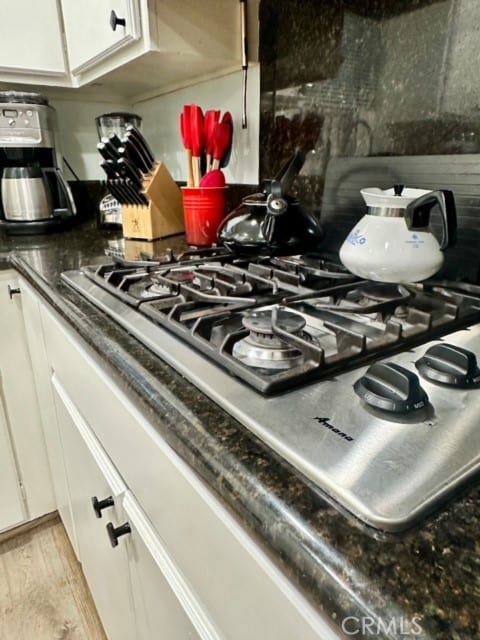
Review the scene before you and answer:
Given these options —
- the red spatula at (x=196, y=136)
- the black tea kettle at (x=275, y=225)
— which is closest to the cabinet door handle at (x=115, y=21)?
the red spatula at (x=196, y=136)

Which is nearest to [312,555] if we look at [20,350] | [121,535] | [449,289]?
[121,535]

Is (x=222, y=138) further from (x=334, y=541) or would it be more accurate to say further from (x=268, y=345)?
(x=334, y=541)

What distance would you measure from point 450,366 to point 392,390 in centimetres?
9

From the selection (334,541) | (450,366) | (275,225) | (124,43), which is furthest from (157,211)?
(334,541)

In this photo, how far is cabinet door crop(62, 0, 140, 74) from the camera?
101 cm

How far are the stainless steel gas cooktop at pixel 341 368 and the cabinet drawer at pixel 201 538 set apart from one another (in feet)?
0.24

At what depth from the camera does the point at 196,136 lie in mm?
1208

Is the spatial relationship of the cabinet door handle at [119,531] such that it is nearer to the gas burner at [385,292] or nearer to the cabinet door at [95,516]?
the cabinet door at [95,516]

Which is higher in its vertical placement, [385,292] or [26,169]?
[26,169]

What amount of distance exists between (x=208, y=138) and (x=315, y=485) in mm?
1121

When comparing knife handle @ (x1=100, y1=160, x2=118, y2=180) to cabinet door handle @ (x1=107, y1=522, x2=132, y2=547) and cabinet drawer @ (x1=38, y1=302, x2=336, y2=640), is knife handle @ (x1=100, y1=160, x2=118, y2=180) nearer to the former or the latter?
cabinet drawer @ (x1=38, y1=302, x2=336, y2=640)

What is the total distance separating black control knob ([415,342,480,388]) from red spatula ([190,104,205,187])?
37.5 inches

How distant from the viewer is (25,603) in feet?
3.83

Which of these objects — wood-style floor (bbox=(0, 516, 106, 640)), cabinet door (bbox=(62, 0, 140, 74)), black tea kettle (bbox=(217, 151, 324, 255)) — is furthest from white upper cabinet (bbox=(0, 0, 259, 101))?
wood-style floor (bbox=(0, 516, 106, 640))
